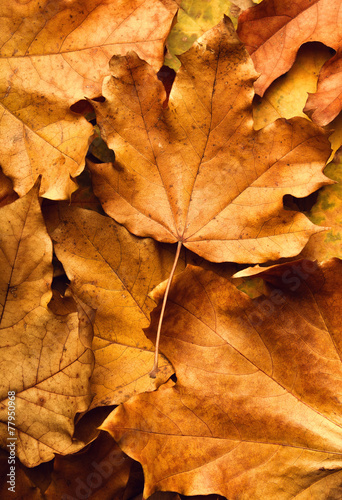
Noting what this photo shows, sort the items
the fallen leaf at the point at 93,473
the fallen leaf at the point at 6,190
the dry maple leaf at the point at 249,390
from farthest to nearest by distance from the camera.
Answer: the fallen leaf at the point at 6,190 → the fallen leaf at the point at 93,473 → the dry maple leaf at the point at 249,390

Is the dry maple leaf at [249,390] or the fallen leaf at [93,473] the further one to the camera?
the fallen leaf at [93,473]

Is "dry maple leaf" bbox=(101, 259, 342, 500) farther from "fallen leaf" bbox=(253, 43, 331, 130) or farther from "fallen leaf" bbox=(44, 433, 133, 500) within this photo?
"fallen leaf" bbox=(253, 43, 331, 130)

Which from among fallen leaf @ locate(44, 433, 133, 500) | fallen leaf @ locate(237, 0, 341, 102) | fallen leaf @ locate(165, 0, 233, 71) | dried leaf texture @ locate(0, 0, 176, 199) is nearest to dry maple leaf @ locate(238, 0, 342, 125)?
fallen leaf @ locate(237, 0, 341, 102)

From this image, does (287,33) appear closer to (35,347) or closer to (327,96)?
(327,96)

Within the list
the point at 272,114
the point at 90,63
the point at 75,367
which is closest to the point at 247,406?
the point at 75,367

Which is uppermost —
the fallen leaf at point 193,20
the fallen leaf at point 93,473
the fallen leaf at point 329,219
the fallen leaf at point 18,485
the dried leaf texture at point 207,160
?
the fallen leaf at point 193,20

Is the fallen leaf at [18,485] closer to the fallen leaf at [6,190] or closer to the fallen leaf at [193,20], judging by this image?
the fallen leaf at [6,190]

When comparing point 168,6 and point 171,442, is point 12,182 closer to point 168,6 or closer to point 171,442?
point 168,6

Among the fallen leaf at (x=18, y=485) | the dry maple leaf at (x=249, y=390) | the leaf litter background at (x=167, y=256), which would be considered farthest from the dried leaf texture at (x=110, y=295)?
the fallen leaf at (x=18, y=485)
